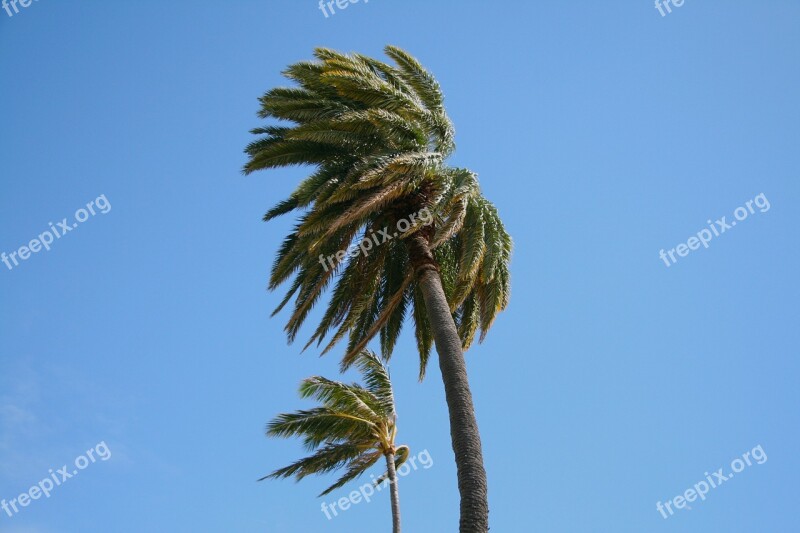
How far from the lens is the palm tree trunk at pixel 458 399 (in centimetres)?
1409

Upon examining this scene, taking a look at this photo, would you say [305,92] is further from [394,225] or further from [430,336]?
[430,336]

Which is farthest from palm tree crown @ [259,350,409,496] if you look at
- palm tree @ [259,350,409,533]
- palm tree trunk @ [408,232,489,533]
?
palm tree trunk @ [408,232,489,533]

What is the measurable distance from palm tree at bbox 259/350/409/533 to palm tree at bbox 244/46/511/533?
2.50m

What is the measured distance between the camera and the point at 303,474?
21922 mm

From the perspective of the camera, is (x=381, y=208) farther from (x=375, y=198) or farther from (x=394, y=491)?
(x=394, y=491)

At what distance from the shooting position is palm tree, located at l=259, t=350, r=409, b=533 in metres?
21.7

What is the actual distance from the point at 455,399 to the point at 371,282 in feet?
16.7

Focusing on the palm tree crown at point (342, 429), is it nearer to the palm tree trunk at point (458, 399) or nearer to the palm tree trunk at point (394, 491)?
the palm tree trunk at point (394, 491)

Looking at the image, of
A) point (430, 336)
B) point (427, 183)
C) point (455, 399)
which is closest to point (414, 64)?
point (427, 183)

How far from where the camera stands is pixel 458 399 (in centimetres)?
1574

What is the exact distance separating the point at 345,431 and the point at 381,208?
269 inches

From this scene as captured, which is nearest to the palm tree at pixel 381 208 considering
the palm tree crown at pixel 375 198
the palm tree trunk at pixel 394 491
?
the palm tree crown at pixel 375 198

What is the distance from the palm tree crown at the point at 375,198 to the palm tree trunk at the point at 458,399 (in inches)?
6.0

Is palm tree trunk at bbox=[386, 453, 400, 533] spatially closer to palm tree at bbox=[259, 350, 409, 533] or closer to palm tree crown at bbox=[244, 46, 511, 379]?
palm tree at bbox=[259, 350, 409, 533]
